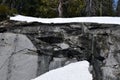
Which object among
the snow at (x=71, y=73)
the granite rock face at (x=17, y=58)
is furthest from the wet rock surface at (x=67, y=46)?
the snow at (x=71, y=73)

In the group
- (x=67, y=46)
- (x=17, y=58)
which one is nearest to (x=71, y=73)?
(x=67, y=46)

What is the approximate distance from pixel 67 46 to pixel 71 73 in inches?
46.7

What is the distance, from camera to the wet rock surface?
11906mm

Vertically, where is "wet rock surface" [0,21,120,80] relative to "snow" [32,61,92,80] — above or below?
above

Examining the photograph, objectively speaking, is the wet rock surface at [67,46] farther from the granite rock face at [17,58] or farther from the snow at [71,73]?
the snow at [71,73]

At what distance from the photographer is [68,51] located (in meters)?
12.3

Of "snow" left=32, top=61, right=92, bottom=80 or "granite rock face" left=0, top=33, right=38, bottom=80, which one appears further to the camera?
"granite rock face" left=0, top=33, right=38, bottom=80

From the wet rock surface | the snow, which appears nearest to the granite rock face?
the wet rock surface

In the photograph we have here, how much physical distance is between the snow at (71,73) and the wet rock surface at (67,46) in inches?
9.8

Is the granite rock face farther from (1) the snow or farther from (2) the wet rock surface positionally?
(1) the snow

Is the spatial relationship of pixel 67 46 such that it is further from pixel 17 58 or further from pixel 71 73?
pixel 17 58

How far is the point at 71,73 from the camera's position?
38.3 ft

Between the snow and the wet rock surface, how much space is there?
0.82ft

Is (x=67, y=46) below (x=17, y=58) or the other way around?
the other way around
